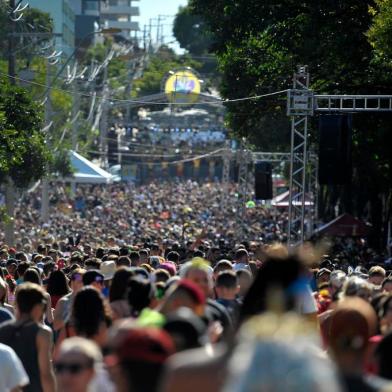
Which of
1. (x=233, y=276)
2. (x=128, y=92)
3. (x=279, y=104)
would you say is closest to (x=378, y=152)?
(x=279, y=104)

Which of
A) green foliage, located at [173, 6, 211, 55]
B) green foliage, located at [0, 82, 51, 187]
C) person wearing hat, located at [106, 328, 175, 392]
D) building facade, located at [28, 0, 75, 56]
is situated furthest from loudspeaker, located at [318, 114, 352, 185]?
green foliage, located at [173, 6, 211, 55]

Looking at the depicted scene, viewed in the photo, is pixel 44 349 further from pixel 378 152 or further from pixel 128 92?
pixel 128 92

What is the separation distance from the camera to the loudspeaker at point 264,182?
156ft

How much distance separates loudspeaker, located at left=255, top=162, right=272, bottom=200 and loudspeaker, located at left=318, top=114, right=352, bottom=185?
17.9 m

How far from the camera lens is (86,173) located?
60.9 metres

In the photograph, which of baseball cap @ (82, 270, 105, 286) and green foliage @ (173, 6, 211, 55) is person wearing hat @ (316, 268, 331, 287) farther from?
green foliage @ (173, 6, 211, 55)

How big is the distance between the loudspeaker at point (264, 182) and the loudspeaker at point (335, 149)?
704 inches

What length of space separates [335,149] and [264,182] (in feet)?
59.8

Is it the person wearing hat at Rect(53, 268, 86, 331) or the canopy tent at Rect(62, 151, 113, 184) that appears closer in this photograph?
the person wearing hat at Rect(53, 268, 86, 331)

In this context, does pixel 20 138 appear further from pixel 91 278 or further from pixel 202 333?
pixel 202 333

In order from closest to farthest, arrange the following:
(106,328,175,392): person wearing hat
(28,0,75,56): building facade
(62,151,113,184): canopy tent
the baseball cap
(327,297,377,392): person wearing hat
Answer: (106,328,175,392): person wearing hat
(327,297,377,392): person wearing hat
the baseball cap
(62,151,113,184): canopy tent
(28,0,75,56): building facade

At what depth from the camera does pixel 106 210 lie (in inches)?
2881

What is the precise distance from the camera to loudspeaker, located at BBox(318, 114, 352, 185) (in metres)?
29.5

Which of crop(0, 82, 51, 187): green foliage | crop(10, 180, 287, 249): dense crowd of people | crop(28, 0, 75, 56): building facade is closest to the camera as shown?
crop(0, 82, 51, 187): green foliage
